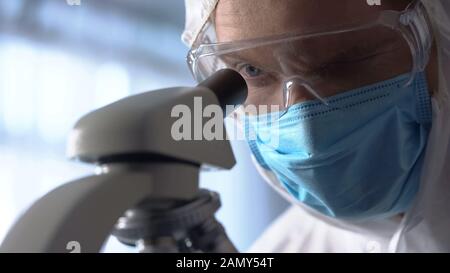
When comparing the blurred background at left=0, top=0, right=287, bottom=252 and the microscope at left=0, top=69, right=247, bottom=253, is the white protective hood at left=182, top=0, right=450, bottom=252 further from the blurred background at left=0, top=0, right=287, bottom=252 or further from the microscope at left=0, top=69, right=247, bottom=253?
the blurred background at left=0, top=0, right=287, bottom=252

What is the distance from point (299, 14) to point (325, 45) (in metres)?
0.05

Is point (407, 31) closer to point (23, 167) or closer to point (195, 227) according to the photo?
point (195, 227)

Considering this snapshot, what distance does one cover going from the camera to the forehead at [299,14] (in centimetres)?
69

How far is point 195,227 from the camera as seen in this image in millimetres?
386

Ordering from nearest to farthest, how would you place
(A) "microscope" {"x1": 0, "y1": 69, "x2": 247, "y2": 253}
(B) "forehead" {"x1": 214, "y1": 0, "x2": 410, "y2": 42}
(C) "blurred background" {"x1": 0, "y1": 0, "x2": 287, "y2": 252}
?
(A) "microscope" {"x1": 0, "y1": 69, "x2": 247, "y2": 253} < (B) "forehead" {"x1": 214, "y1": 0, "x2": 410, "y2": 42} < (C) "blurred background" {"x1": 0, "y1": 0, "x2": 287, "y2": 252}

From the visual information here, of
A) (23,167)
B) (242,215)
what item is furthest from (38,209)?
(242,215)

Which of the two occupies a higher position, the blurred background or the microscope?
the blurred background

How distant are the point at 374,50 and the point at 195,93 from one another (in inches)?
15.7

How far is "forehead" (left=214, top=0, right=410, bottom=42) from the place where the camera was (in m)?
0.69

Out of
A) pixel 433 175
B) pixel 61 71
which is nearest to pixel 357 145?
pixel 433 175

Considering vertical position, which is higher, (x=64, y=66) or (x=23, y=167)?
(x=64, y=66)

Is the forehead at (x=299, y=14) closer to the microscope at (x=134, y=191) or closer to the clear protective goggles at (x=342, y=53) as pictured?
the clear protective goggles at (x=342, y=53)

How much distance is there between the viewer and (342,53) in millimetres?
702

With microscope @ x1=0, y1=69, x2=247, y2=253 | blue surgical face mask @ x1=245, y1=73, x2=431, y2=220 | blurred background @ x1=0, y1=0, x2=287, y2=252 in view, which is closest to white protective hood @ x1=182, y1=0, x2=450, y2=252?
blue surgical face mask @ x1=245, y1=73, x2=431, y2=220
